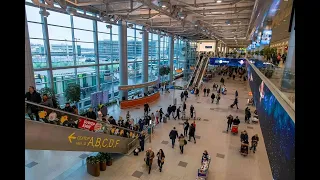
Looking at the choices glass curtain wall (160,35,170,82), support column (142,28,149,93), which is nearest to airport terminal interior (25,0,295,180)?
support column (142,28,149,93)

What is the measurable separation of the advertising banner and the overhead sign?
0.14m

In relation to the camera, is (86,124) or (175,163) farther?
(175,163)

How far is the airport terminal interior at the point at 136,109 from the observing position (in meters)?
5.53

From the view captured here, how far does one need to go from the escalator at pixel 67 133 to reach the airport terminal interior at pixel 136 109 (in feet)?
0.10

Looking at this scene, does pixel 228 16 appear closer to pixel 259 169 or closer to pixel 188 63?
pixel 259 169

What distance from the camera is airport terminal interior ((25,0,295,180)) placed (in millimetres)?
5527

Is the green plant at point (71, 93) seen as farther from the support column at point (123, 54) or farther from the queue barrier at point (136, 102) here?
the support column at point (123, 54)

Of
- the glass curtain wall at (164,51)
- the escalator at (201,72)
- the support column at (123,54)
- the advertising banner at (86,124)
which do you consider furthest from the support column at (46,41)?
the glass curtain wall at (164,51)

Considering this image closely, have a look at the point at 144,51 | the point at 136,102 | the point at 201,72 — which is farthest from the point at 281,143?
the point at 201,72

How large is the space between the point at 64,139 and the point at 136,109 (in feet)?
38.2

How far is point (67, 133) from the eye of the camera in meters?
6.20

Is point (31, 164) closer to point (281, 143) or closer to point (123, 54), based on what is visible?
point (281, 143)

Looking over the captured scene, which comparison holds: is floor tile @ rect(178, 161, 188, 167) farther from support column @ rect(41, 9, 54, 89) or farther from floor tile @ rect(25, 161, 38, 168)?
support column @ rect(41, 9, 54, 89)

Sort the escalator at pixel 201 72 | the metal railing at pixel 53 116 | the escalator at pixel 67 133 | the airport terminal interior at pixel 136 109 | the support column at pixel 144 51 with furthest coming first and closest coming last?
the escalator at pixel 201 72 < the support column at pixel 144 51 < the airport terminal interior at pixel 136 109 < the escalator at pixel 67 133 < the metal railing at pixel 53 116
